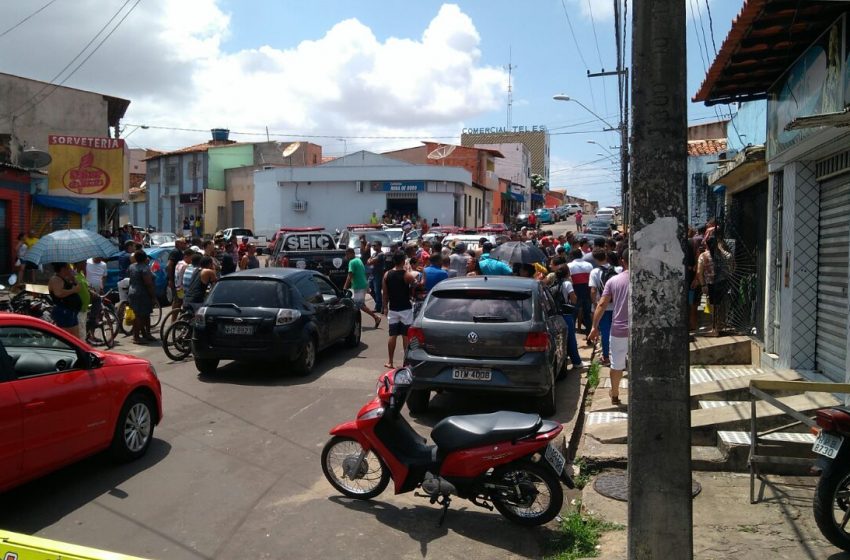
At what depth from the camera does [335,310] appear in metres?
11.7

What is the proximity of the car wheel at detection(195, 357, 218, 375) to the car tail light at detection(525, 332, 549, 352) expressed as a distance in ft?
16.2

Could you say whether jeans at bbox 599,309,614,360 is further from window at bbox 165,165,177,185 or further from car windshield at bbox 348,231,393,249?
window at bbox 165,165,177,185

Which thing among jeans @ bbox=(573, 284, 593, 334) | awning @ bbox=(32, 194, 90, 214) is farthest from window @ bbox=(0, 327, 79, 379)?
awning @ bbox=(32, 194, 90, 214)

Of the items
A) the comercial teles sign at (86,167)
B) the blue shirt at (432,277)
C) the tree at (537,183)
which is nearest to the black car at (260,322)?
the blue shirt at (432,277)

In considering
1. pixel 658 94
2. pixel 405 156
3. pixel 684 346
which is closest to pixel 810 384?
pixel 684 346

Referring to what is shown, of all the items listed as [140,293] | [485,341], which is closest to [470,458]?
[485,341]

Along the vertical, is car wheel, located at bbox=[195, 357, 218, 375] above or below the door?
below

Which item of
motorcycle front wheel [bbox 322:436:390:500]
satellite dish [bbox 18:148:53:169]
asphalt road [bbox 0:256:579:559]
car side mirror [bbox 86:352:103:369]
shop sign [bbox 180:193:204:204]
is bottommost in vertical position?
asphalt road [bbox 0:256:579:559]

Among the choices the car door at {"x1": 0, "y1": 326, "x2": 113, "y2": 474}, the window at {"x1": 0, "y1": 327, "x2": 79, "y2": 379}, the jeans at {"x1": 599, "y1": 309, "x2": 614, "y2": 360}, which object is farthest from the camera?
the jeans at {"x1": 599, "y1": 309, "x2": 614, "y2": 360}

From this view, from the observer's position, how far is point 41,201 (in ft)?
78.0

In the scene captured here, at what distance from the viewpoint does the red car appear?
5.21 metres

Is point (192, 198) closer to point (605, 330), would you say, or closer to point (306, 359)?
point (306, 359)

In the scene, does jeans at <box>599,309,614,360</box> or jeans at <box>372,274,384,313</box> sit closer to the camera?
jeans at <box>599,309,614,360</box>

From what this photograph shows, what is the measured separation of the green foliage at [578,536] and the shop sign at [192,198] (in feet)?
167
